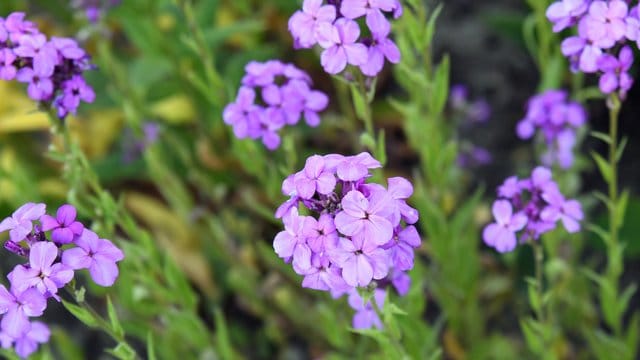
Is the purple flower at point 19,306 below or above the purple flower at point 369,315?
above

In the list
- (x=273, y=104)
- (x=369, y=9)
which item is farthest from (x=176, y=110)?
(x=369, y=9)

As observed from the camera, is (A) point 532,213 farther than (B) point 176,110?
No

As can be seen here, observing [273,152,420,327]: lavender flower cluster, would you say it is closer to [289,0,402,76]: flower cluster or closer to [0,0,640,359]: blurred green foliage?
[289,0,402,76]: flower cluster

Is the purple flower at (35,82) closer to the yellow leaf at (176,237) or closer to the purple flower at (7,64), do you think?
the purple flower at (7,64)

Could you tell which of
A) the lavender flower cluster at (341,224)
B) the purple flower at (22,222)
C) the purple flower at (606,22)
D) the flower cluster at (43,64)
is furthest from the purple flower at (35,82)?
the purple flower at (606,22)

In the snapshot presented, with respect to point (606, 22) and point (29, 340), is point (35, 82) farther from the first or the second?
point (606, 22)

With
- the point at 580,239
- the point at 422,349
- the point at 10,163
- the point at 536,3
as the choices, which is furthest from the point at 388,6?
the point at 10,163
